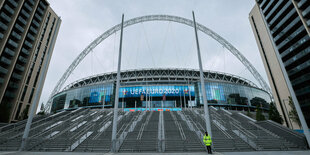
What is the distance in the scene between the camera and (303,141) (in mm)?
13203

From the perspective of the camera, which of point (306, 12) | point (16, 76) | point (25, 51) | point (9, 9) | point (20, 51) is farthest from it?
point (25, 51)

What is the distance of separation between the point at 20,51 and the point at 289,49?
8527 cm

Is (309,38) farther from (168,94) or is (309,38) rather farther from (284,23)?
(168,94)

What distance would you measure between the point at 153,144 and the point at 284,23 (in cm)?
5633

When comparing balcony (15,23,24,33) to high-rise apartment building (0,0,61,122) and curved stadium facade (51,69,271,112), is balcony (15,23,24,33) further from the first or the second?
curved stadium facade (51,69,271,112)

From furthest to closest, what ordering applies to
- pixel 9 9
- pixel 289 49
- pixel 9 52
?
pixel 9 9 < pixel 9 52 < pixel 289 49

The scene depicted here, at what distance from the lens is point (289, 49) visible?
44.9 m

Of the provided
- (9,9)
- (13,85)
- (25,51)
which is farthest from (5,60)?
(9,9)

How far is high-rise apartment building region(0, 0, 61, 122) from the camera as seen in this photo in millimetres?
44188

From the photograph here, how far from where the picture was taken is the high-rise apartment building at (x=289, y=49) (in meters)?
40.1

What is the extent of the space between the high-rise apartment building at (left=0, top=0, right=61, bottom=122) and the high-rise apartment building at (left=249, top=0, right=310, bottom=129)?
2604 inches

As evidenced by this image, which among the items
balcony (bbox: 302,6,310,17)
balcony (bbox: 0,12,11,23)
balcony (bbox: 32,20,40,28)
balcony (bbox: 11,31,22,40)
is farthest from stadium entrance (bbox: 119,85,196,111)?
balcony (bbox: 0,12,11,23)

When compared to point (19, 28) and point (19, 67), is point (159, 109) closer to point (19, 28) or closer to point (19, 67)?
point (19, 67)

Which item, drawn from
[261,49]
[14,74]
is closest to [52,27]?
[14,74]
